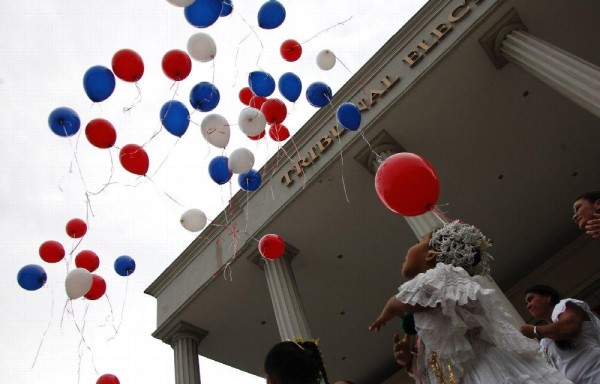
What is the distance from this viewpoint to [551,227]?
10.7 m

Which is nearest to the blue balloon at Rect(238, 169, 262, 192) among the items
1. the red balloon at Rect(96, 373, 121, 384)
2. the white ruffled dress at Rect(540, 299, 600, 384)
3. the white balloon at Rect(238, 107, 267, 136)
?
the white balloon at Rect(238, 107, 267, 136)

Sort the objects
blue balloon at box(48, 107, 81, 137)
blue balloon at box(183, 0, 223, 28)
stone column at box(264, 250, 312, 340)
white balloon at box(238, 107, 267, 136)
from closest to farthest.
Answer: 1. blue balloon at box(183, 0, 223, 28)
2. blue balloon at box(48, 107, 81, 137)
3. white balloon at box(238, 107, 267, 136)
4. stone column at box(264, 250, 312, 340)

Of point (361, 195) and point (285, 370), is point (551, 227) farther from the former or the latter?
point (285, 370)

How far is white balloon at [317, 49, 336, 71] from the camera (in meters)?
6.69

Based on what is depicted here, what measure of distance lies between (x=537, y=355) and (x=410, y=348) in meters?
0.55

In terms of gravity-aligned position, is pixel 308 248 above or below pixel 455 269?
above

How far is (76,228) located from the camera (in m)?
6.36

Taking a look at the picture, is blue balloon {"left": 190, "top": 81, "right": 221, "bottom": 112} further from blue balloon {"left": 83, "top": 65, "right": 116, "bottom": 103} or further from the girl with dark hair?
the girl with dark hair

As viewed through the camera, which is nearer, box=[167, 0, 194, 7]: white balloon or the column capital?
box=[167, 0, 194, 7]: white balloon

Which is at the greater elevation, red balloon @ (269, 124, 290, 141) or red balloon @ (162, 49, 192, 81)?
red balloon @ (269, 124, 290, 141)

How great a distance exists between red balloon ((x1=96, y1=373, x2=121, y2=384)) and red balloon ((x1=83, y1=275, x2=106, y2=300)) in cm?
111

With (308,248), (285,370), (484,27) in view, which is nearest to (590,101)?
(484,27)

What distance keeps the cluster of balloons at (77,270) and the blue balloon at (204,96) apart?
2.38 meters

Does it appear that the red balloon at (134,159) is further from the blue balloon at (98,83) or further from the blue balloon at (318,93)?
the blue balloon at (318,93)
